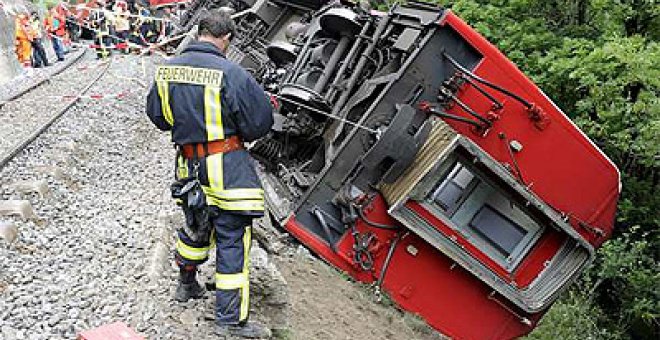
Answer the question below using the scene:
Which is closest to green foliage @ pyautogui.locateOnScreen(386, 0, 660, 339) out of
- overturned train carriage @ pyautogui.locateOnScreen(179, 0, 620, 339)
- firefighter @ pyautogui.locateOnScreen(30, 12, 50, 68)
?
overturned train carriage @ pyautogui.locateOnScreen(179, 0, 620, 339)

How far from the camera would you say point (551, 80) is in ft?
22.3

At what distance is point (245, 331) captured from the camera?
3.35 metres

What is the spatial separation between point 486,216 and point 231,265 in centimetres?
229

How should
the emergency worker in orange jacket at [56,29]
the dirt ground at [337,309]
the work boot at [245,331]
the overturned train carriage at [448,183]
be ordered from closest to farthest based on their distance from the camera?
1. the work boot at [245,331]
2. the dirt ground at [337,309]
3. the overturned train carriage at [448,183]
4. the emergency worker in orange jacket at [56,29]

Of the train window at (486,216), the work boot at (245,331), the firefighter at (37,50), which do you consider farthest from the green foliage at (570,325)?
the firefighter at (37,50)

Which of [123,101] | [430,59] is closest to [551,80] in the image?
[430,59]

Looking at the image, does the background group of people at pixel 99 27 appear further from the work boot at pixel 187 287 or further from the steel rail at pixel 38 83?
the work boot at pixel 187 287

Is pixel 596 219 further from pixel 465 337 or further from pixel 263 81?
pixel 263 81

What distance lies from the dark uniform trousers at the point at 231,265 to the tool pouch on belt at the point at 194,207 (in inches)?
2.0

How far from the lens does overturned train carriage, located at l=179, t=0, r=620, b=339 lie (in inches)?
177

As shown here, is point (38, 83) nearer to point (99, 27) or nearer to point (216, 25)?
point (99, 27)

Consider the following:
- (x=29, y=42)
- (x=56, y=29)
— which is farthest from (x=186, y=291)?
(x=56, y=29)

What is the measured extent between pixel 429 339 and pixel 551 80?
3321mm

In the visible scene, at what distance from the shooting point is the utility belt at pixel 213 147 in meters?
3.16
